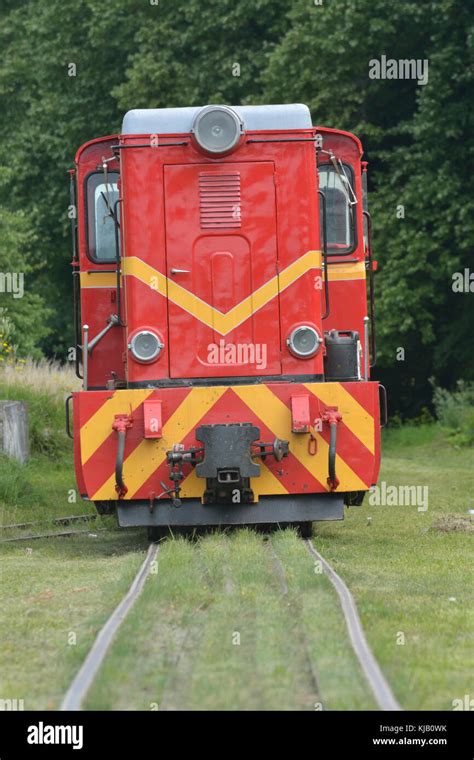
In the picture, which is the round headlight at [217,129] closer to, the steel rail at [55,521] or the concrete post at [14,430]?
the steel rail at [55,521]

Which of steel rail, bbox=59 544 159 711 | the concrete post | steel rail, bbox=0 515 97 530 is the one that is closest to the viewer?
steel rail, bbox=59 544 159 711

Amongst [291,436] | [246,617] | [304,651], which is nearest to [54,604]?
[246,617]

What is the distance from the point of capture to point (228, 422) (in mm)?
10961

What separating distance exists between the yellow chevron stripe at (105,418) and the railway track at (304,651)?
75.0 inches

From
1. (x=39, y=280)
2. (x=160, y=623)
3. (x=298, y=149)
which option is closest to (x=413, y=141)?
(x=39, y=280)

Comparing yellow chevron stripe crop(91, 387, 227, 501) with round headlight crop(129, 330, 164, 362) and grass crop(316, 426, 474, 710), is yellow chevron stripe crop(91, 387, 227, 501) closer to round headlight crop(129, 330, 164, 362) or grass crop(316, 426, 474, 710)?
round headlight crop(129, 330, 164, 362)

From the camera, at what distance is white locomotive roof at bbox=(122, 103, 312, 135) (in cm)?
1135

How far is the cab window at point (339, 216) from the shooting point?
39.3 ft

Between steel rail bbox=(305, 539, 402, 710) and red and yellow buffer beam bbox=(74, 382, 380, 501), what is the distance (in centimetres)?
205

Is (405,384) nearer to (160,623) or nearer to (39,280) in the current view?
(39,280)

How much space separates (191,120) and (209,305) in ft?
4.83

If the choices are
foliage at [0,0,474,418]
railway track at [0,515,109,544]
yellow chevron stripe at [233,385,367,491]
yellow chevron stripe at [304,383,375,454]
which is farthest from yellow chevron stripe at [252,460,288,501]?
foliage at [0,0,474,418]

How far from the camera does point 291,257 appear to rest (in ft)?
37.2

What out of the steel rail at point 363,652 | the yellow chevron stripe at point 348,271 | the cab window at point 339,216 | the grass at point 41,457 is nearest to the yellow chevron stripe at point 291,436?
the yellow chevron stripe at point 348,271
